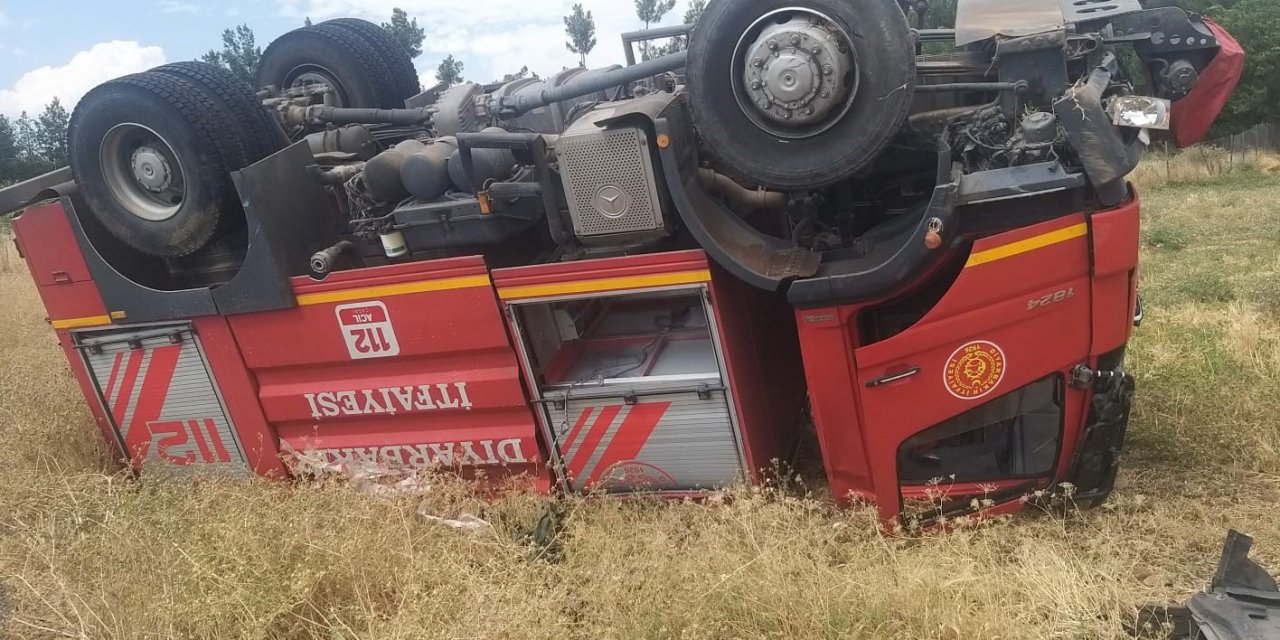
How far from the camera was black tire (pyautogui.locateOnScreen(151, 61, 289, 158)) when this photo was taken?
3959 mm

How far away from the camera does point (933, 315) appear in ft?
9.97

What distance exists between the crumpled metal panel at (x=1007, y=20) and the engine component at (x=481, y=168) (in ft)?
6.40

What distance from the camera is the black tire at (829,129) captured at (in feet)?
9.61

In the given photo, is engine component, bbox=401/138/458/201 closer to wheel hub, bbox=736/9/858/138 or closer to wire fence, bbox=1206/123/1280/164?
wheel hub, bbox=736/9/858/138

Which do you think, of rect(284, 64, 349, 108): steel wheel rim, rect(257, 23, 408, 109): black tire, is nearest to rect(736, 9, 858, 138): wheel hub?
rect(257, 23, 408, 109): black tire

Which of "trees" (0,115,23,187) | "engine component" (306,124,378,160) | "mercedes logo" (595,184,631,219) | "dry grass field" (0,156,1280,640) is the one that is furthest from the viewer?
"trees" (0,115,23,187)

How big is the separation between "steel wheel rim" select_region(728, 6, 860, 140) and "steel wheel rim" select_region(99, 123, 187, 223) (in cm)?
269

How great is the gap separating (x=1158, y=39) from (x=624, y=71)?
7.22 ft

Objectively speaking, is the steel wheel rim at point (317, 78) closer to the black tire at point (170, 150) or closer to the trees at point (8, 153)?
the black tire at point (170, 150)

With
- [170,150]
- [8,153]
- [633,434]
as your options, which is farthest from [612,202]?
[8,153]

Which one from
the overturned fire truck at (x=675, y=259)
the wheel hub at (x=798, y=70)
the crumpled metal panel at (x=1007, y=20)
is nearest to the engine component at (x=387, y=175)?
the overturned fire truck at (x=675, y=259)

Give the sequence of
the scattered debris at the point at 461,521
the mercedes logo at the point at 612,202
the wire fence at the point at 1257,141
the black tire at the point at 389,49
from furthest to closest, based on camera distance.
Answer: the wire fence at the point at 1257,141 → the black tire at the point at 389,49 → the scattered debris at the point at 461,521 → the mercedes logo at the point at 612,202

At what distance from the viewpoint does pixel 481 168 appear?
12.1ft

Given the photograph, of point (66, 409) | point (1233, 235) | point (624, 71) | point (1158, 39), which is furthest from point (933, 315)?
point (1233, 235)
